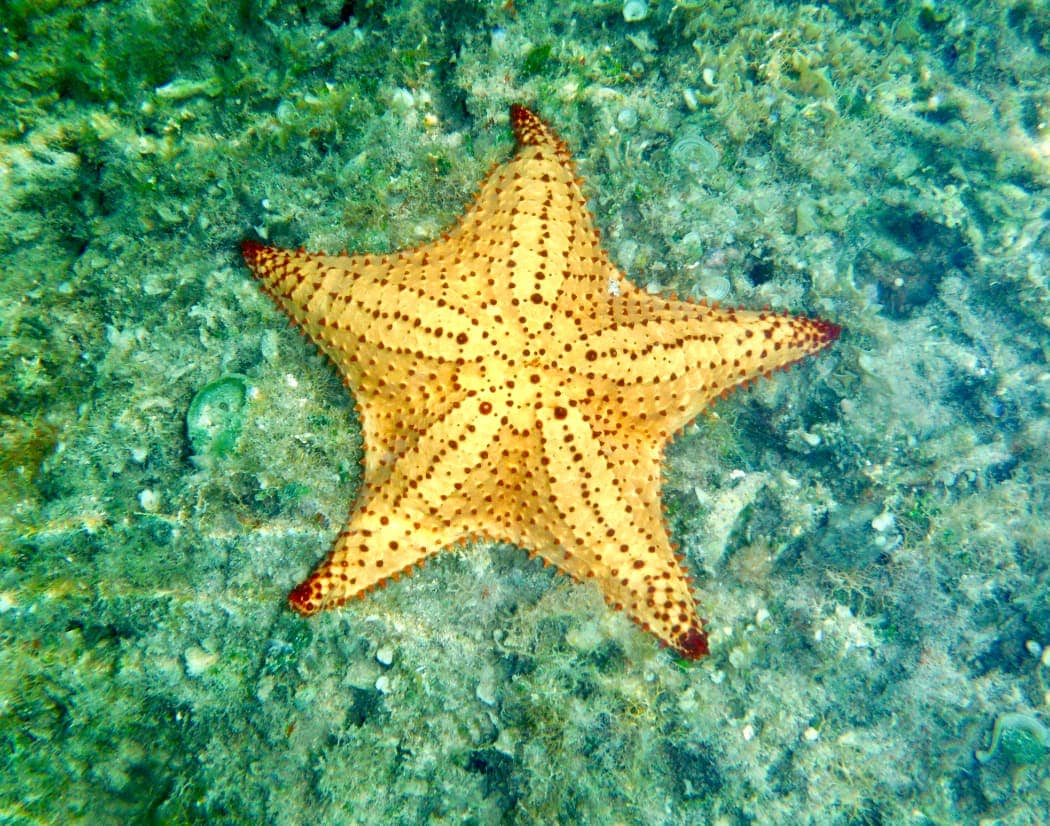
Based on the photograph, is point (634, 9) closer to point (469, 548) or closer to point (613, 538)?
point (613, 538)

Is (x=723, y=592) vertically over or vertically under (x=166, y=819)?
over

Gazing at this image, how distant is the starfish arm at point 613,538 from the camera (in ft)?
12.4

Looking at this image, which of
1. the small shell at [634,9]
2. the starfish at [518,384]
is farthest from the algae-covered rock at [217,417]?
the small shell at [634,9]

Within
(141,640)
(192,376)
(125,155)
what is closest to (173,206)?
(125,155)

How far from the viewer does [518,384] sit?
146 inches

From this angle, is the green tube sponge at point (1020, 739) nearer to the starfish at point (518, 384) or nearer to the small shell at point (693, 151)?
the starfish at point (518, 384)

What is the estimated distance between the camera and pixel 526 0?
455 cm

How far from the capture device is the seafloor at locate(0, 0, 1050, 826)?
4.00m

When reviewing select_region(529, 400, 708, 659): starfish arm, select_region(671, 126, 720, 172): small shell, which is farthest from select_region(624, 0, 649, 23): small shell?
select_region(529, 400, 708, 659): starfish arm

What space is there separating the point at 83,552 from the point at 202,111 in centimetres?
337

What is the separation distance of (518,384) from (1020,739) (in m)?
5.68

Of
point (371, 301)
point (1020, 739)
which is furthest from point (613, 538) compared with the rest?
point (1020, 739)

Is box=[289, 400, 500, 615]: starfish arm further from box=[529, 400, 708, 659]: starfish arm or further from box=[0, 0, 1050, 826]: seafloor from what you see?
box=[529, 400, 708, 659]: starfish arm

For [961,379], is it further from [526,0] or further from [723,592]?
[526,0]
